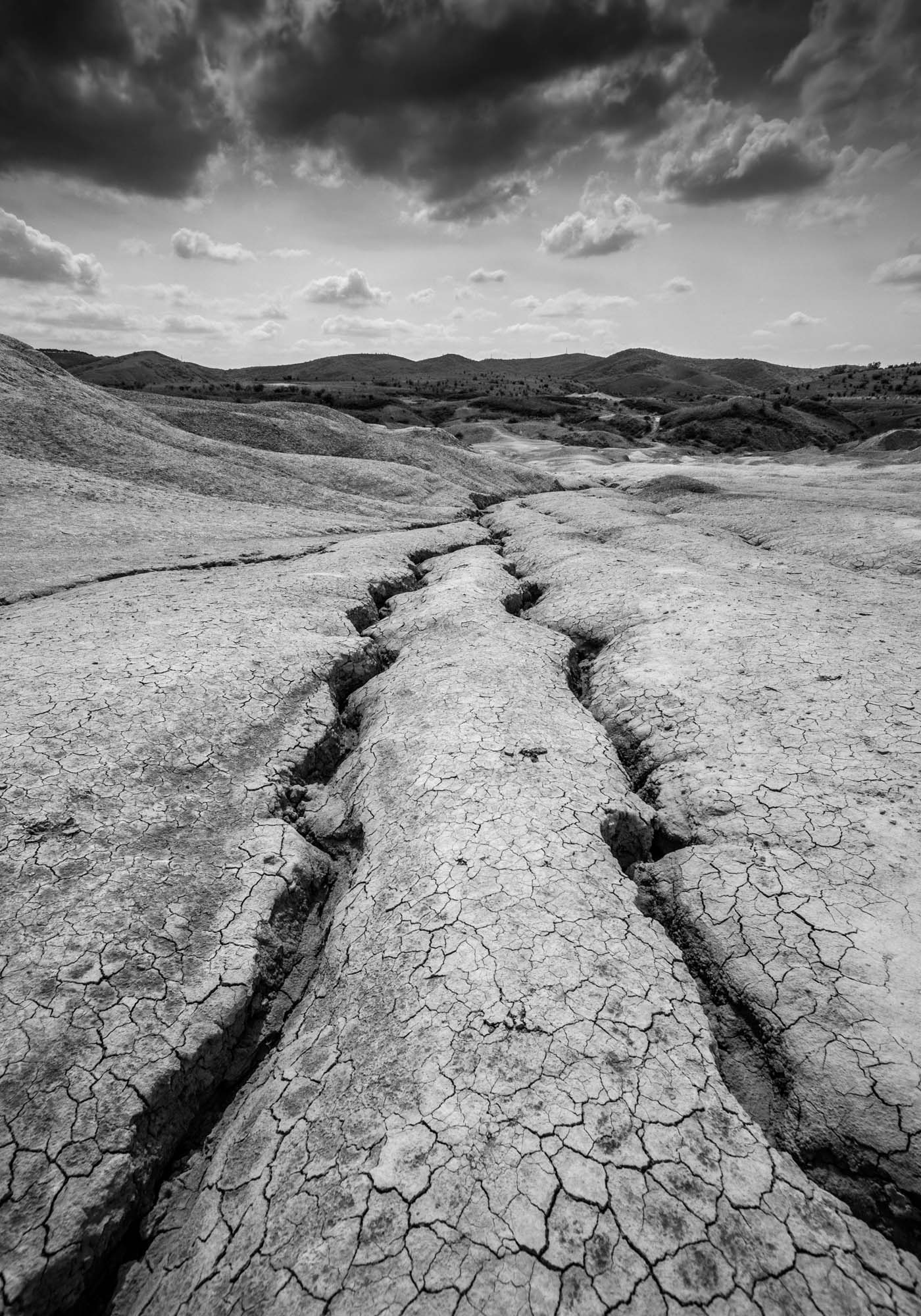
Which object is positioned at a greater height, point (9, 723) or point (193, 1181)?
point (9, 723)

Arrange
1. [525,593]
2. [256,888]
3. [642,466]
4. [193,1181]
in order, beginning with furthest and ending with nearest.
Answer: [642,466]
[525,593]
[256,888]
[193,1181]

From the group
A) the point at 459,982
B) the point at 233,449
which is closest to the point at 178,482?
the point at 233,449

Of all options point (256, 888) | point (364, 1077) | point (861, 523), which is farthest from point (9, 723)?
point (861, 523)

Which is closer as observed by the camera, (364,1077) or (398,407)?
(364,1077)

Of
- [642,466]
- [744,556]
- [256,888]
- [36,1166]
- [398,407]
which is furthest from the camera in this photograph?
[398,407]

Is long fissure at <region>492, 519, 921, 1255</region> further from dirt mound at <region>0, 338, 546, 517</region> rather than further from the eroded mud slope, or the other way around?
dirt mound at <region>0, 338, 546, 517</region>

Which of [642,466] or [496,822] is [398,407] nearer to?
[642,466]

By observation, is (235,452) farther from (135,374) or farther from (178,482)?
(135,374)

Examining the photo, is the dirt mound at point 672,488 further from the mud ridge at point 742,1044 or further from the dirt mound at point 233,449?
the mud ridge at point 742,1044
